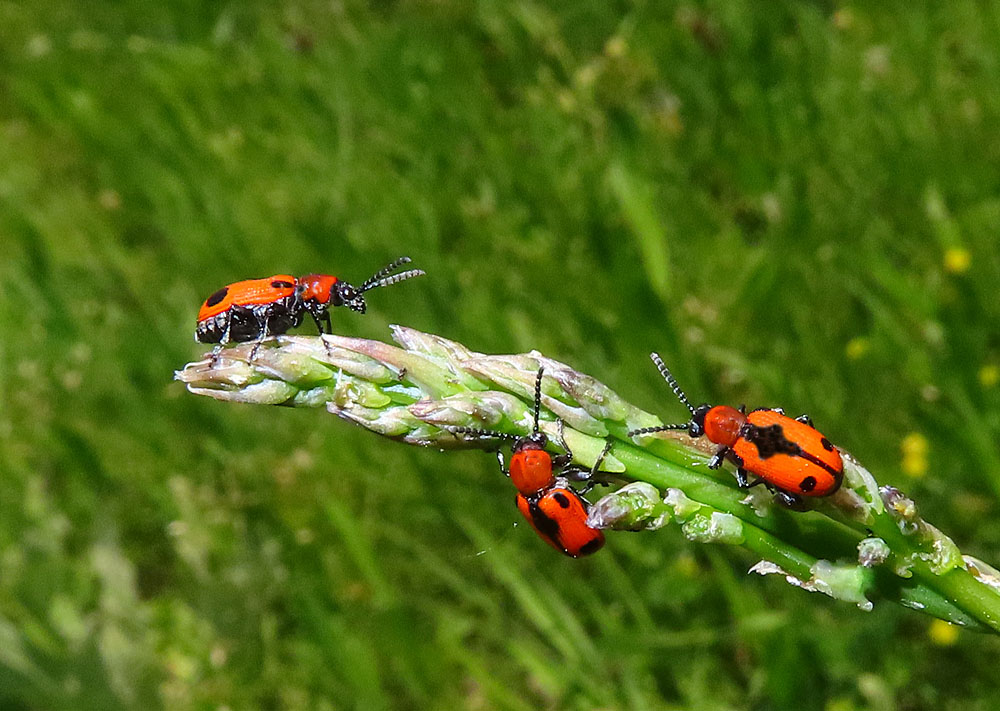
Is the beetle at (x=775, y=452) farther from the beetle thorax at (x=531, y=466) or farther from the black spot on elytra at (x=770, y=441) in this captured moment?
the beetle thorax at (x=531, y=466)

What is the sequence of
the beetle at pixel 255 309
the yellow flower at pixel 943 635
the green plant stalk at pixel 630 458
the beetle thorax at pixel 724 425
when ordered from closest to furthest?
the green plant stalk at pixel 630 458, the beetle thorax at pixel 724 425, the beetle at pixel 255 309, the yellow flower at pixel 943 635

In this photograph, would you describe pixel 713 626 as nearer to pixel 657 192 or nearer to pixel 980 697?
pixel 980 697

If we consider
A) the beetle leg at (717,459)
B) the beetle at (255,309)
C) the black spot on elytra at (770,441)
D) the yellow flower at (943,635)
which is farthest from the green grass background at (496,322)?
the beetle leg at (717,459)

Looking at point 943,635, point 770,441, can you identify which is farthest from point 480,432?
point 943,635

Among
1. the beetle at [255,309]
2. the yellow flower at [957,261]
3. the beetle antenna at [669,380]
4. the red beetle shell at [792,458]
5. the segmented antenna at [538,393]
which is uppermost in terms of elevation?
the yellow flower at [957,261]

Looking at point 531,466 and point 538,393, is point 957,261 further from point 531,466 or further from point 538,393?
point 538,393

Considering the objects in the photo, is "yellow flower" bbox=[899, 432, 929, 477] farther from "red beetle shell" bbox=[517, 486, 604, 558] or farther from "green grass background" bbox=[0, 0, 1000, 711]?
"red beetle shell" bbox=[517, 486, 604, 558]

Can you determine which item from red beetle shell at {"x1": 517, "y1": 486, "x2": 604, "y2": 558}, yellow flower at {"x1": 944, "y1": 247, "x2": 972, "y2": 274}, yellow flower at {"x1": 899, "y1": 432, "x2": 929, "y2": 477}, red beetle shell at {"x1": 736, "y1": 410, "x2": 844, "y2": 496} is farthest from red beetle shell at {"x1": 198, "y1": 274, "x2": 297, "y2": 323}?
yellow flower at {"x1": 944, "y1": 247, "x2": 972, "y2": 274}

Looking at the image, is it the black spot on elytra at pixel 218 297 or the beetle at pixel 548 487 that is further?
the black spot on elytra at pixel 218 297
